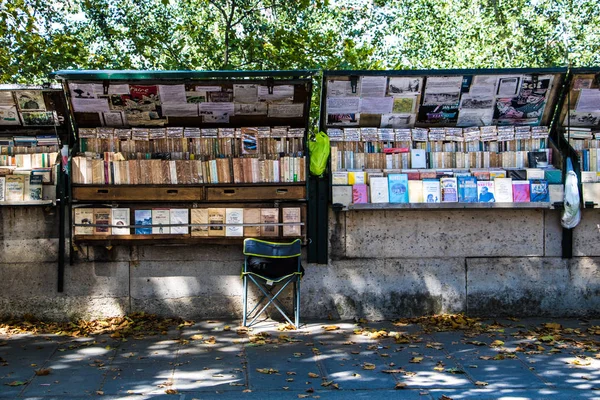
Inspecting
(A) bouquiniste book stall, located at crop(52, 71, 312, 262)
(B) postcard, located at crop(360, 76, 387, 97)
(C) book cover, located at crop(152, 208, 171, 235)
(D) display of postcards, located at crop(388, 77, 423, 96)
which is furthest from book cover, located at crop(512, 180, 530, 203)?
(C) book cover, located at crop(152, 208, 171, 235)

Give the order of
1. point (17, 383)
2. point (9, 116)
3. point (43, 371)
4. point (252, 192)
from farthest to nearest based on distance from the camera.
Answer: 1. point (9, 116)
2. point (252, 192)
3. point (43, 371)
4. point (17, 383)

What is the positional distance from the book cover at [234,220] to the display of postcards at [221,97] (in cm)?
113

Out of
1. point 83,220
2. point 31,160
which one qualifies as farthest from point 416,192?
point 31,160

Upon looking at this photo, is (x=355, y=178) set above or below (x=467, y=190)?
above

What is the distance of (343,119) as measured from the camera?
7434 millimetres

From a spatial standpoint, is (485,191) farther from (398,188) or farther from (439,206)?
(398,188)

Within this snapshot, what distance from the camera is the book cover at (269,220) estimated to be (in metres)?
7.17

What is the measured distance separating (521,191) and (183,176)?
3511 mm

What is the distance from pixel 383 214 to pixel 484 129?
1452mm

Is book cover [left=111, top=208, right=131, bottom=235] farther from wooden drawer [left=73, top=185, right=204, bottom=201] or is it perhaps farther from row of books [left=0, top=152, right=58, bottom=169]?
row of books [left=0, top=152, right=58, bottom=169]

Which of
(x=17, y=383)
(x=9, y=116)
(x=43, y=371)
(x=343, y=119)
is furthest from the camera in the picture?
(x=343, y=119)

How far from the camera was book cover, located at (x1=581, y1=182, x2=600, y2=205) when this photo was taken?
23.5 feet

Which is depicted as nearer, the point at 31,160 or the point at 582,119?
the point at 31,160

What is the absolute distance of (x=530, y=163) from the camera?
7.44 meters
